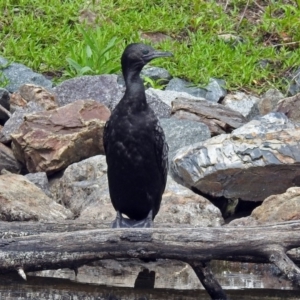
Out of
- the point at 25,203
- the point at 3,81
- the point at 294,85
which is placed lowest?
the point at 294,85

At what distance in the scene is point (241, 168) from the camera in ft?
26.9

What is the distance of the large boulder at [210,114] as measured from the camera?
9.34m

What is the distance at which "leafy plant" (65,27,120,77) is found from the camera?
404 inches

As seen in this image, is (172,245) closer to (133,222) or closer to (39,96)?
(133,222)

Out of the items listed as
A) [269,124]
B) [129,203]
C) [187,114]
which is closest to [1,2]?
[187,114]

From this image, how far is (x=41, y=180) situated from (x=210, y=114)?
1.83 m

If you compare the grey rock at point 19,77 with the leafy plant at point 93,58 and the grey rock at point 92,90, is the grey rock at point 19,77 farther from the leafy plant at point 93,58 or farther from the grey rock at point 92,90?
the grey rock at point 92,90

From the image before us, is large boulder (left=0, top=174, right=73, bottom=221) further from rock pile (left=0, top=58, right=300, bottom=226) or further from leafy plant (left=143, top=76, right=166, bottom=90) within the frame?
leafy plant (left=143, top=76, right=166, bottom=90)

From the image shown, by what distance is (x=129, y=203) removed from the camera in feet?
22.9

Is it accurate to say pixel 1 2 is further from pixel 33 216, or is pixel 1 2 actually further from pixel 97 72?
pixel 33 216

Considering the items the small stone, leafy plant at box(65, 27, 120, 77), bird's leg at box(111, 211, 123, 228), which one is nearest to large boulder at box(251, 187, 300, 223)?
bird's leg at box(111, 211, 123, 228)

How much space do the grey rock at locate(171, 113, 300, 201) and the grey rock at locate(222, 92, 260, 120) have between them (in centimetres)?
142

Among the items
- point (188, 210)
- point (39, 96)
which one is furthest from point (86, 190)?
point (39, 96)

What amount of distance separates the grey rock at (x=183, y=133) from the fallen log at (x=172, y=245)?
11.0 ft
